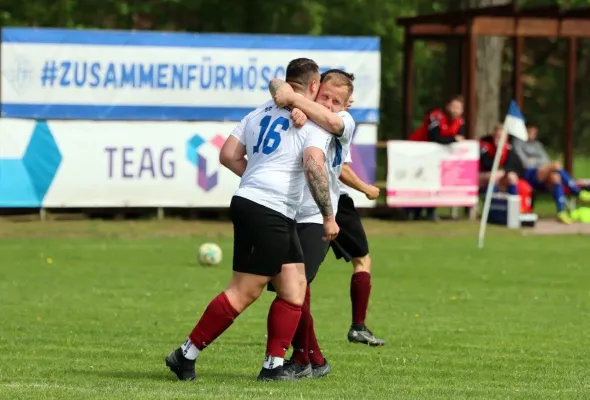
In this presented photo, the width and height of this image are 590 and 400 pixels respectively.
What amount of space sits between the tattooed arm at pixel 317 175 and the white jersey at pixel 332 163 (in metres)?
0.12

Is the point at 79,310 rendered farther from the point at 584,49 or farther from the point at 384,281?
the point at 584,49

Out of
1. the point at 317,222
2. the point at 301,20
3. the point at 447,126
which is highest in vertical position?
the point at 301,20

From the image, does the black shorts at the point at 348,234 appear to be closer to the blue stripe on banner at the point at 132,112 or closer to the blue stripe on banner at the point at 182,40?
the blue stripe on banner at the point at 132,112

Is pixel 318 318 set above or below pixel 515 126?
below

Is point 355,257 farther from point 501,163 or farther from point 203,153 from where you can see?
point 501,163

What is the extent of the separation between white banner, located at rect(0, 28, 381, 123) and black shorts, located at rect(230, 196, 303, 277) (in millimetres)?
15261

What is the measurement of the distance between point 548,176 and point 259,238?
17.3 metres

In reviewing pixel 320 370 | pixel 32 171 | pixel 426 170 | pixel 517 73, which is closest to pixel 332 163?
pixel 320 370

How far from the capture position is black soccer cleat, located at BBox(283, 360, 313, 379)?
29.3 ft

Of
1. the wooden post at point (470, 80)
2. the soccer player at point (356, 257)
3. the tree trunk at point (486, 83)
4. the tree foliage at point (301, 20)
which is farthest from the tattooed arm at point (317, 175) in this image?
the tree foliage at point (301, 20)

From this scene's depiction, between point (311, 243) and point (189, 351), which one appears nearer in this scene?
point (189, 351)

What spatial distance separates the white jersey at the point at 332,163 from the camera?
8680mm

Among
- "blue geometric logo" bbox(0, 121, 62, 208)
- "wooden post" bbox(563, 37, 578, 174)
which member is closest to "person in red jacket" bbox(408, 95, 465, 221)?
"wooden post" bbox(563, 37, 578, 174)

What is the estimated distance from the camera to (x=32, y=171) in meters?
22.5
